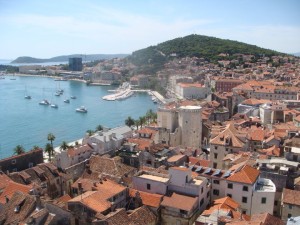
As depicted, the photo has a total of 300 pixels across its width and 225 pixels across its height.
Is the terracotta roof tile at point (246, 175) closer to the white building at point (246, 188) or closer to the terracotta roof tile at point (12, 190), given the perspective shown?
the white building at point (246, 188)

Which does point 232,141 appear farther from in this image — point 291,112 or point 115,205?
point 291,112

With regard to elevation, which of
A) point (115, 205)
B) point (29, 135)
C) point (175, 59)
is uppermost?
point (175, 59)

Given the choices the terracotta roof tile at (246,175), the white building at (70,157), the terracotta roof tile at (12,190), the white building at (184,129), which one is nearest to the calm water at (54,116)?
the white building at (184,129)

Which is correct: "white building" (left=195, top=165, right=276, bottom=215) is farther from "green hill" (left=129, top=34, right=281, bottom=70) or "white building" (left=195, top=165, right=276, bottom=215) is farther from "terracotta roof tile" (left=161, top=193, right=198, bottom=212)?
"green hill" (left=129, top=34, right=281, bottom=70)

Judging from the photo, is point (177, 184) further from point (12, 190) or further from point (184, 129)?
point (184, 129)

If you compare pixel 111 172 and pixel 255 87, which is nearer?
pixel 111 172

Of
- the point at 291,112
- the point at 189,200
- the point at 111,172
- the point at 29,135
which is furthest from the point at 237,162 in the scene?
the point at 29,135

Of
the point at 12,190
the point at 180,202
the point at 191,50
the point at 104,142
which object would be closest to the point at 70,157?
the point at 104,142

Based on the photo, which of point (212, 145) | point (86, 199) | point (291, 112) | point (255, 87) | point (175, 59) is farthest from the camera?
point (175, 59)
